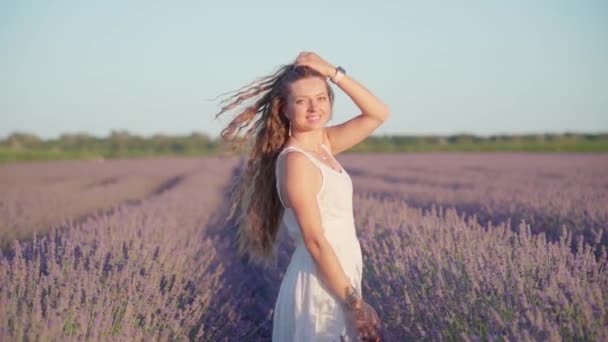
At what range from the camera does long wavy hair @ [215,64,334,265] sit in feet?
8.13

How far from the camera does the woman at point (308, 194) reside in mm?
2162

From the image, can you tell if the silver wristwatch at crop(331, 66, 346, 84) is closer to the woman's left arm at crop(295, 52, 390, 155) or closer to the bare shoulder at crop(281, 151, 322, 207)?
the woman's left arm at crop(295, 52, 390, 155)

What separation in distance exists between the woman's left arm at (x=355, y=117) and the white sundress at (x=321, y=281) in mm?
360

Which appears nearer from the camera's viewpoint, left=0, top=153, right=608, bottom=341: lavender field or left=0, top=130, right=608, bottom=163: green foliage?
left=0, top=153, right=608, bottom=341: lavender field

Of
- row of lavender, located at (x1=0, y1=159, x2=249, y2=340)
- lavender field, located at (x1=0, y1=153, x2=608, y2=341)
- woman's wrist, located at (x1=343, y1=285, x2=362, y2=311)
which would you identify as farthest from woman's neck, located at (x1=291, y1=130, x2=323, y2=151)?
row of lavender, located at (x1=0, y1=159, x2=249, y2=340)

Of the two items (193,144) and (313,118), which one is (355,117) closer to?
(313,118)

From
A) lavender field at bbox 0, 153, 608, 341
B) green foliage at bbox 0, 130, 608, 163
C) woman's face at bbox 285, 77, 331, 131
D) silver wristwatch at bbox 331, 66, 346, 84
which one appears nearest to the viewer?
→ lavender field at bbox 0, 153, 608, 341

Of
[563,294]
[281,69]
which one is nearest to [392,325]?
[563,294]

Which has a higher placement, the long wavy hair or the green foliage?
the long wavy hair

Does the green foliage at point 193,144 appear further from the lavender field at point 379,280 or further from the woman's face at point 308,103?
the woman's face at point 308,103

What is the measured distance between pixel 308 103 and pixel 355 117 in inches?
15.6

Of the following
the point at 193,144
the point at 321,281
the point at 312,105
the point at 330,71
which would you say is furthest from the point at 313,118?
the point at 193,144

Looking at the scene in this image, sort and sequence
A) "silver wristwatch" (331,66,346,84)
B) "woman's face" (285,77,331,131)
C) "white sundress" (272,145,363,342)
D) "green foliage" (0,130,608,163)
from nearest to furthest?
"white sundress" (272,145,363,342) → "woman's face" (285,77,331,131) → "silver wristwatch" (331,66,346,84) → "green foliage" (0,130,608,163)

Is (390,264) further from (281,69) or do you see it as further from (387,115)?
(281,69)
